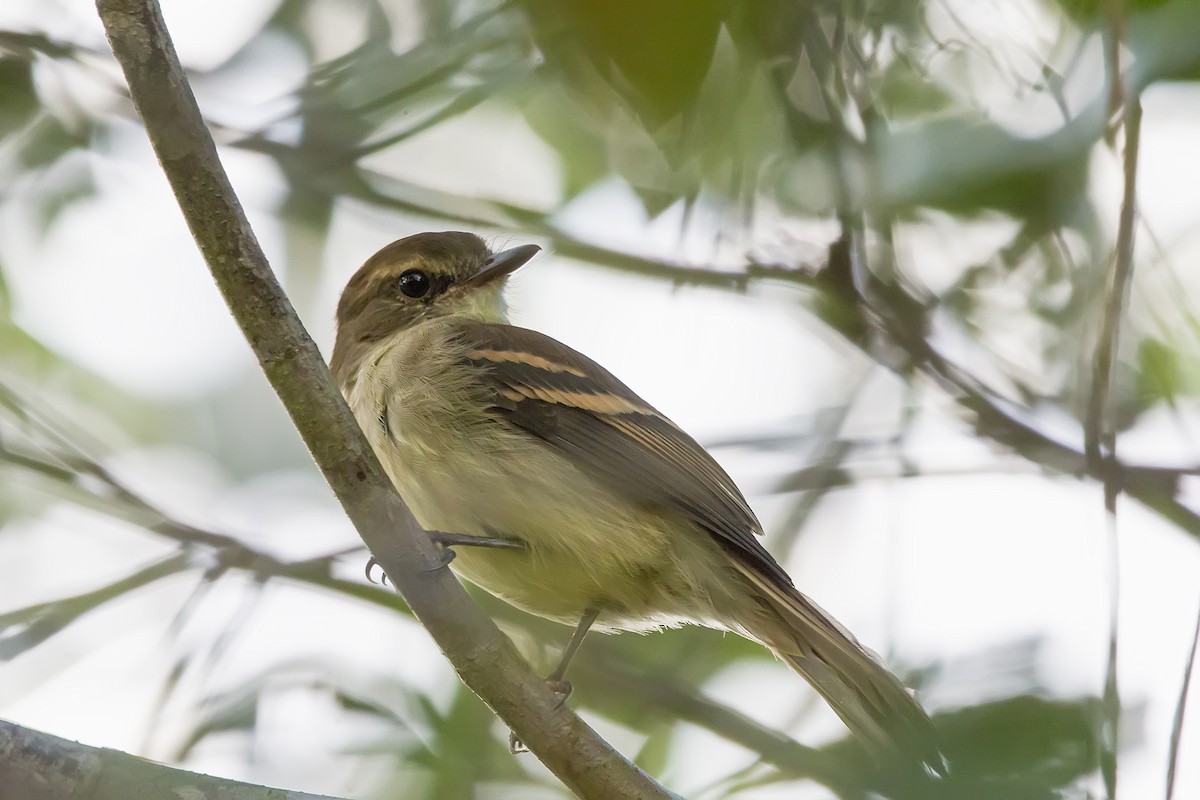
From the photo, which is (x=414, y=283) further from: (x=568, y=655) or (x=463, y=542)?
(x=568, y=655)

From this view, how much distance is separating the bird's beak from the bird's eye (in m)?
0.19

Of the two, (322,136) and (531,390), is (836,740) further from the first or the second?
(322,136)

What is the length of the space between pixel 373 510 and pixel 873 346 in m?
2.28

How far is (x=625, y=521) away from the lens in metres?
4.37

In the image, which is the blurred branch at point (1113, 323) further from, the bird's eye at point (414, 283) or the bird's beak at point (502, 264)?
the bird's eye at point (414, 283)

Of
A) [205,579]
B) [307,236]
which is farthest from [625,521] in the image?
[307,236]

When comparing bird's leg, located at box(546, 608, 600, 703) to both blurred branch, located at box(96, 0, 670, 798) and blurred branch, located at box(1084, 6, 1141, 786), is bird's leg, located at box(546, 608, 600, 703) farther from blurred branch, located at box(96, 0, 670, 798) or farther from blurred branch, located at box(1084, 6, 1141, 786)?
blurred branch, located at box(1084, 6, 1141, 786)

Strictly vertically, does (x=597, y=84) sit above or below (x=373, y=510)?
above

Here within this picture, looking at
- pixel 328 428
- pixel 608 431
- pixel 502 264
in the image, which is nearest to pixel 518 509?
pixel 608 431

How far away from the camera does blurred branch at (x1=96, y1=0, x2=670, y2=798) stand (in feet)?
10.1

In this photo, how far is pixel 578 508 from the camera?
434cm

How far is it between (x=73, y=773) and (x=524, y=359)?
230 centimetres

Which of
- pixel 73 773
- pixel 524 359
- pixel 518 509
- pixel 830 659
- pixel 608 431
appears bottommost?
pixel 73 773

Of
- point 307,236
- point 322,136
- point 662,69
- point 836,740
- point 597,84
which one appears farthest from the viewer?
point 307,236
